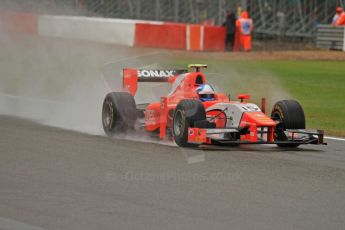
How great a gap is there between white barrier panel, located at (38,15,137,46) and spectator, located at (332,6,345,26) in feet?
24.7

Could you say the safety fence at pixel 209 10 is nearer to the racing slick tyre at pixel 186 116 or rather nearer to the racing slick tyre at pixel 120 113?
the racing slick tyre at pixel 120 113

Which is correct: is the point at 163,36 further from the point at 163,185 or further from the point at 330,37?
the point at 163,185

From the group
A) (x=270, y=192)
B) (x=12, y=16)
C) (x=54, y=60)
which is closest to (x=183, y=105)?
(x=270, y=192)

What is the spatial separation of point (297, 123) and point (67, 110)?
547 centimetres

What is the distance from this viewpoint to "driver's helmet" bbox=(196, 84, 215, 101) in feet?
41.9

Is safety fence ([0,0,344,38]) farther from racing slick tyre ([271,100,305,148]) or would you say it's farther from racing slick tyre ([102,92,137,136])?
racing slick tyre ([271,100,305,148])

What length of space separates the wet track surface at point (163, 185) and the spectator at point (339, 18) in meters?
24.5

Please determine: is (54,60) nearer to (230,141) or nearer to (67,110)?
(67,110)

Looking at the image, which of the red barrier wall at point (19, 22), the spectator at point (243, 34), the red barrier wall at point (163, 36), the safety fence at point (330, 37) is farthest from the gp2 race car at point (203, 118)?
the spectator at point (243, 34)

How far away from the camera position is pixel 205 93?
41.9 feet

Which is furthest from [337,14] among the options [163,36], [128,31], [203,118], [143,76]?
[203,118]

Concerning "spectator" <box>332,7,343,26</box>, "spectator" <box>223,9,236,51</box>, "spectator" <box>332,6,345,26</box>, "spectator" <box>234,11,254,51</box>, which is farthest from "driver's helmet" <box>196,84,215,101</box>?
"spectator" <box>332,7,343,26</box>

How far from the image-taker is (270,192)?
901 cm

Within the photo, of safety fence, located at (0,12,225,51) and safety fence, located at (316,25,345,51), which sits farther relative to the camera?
safety fence, located at (0,12,225,51)
